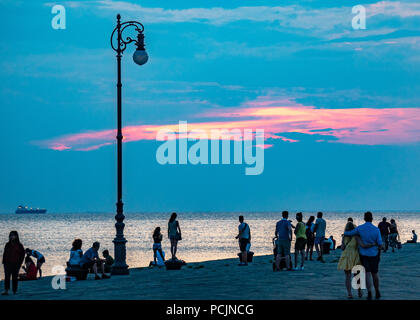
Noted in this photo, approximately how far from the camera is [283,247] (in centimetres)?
2286

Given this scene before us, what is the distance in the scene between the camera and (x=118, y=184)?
24438 mm

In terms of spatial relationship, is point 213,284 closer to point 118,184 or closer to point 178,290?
point 178,290

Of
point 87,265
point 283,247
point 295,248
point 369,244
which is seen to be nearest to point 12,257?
point 87,265

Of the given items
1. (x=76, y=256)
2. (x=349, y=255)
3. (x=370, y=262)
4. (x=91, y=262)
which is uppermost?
(x=349, y=255)

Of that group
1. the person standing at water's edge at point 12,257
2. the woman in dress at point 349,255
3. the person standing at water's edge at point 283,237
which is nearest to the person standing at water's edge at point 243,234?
the person standing at water's edge at point 283,237

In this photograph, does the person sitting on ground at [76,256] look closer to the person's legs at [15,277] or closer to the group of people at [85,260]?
the group of people at [85,260]

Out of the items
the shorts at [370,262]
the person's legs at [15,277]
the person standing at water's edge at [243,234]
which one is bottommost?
the person's legs at [15,277]

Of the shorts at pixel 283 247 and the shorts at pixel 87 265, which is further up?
the shorts at pixel 283 247

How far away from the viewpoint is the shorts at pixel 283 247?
22.7 m

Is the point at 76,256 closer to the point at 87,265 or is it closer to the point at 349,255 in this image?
the point at 87,265

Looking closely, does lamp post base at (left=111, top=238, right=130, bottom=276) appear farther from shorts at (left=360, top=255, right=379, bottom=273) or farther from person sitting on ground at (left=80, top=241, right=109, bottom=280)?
shorts at (left=360, top=255, right=379, bottom=273)

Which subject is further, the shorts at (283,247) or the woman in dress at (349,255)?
the shorts at (283,247)
